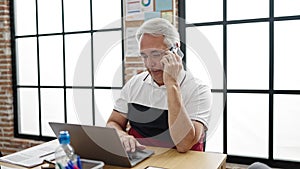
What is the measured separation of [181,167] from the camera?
47.5 inches

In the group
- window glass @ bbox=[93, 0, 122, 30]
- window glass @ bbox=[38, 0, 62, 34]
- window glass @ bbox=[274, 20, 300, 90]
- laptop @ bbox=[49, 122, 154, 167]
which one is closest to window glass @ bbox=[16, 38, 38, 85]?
window glass @ bbox=[38, 0, 62, 34]

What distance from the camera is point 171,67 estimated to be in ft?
5.07

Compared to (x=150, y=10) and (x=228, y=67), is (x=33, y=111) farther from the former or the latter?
(x=228, y=67)

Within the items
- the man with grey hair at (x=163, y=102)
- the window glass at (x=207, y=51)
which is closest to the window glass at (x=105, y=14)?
the window glass at (x=207, y=51)

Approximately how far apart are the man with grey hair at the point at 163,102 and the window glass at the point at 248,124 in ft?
2.40

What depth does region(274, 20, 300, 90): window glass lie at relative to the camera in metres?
2.11

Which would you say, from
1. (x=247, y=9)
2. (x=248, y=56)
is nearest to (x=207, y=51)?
(x=248, y=56)

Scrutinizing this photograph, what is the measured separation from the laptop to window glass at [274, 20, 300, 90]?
1346 mm

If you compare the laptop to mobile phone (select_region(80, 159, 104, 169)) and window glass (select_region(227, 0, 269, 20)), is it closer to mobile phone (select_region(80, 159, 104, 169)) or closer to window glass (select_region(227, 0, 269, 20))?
mobile phone (select_region(80, 159, 104, 169))

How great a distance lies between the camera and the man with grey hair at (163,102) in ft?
4.74

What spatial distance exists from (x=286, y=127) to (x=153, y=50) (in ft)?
4.06

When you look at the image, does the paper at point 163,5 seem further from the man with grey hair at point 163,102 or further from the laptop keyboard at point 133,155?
the laptop keyboard at point 133,155

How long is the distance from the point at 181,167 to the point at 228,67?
130 cm

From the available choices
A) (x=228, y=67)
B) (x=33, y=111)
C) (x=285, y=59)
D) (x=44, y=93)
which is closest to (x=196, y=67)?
(x=228, y=67)
